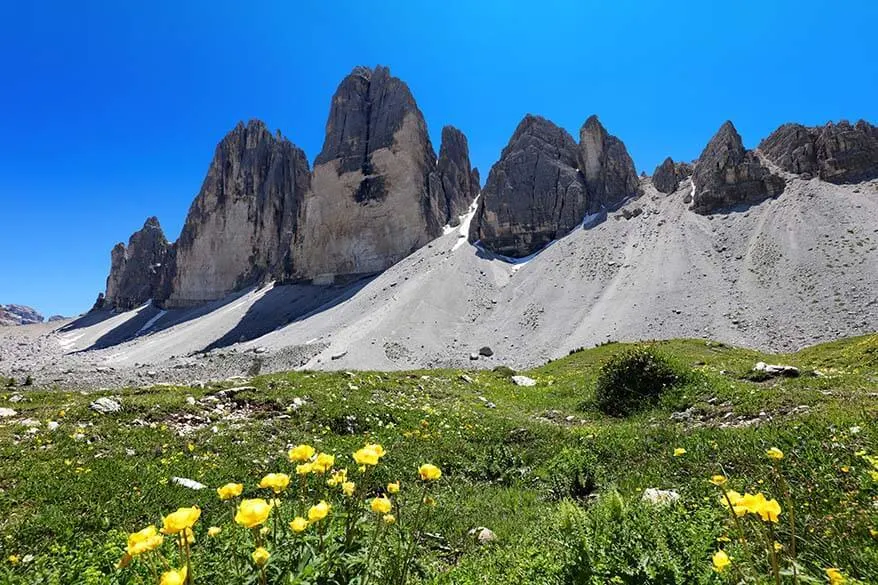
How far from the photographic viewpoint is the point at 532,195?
95688mm

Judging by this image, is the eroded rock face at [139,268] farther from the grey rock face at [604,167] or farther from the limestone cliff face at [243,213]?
the grey rock face at [604,167]

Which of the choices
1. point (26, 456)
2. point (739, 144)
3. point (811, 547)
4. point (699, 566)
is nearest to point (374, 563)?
point (699, 566)

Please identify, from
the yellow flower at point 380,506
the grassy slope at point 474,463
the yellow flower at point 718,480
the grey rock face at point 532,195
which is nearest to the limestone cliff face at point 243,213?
the grey rock face at point 532,195

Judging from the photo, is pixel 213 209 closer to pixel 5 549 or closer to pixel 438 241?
pixel 438 241

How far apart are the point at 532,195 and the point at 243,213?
95075 millimetres

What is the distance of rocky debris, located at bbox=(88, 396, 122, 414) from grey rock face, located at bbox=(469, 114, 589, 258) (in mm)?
85452

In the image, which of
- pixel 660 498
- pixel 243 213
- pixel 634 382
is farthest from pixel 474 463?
pixel 243 213

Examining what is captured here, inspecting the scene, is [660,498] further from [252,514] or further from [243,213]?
[243,213]

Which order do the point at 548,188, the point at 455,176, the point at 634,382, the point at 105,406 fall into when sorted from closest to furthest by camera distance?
the point at 105,406 < the point at 634,382 < the point at 548,188 < the point at 455,176

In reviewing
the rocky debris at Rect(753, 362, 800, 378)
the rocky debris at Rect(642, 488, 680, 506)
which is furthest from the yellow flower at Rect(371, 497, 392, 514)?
the rocky debris at Rect(753, 362, 800, 378)

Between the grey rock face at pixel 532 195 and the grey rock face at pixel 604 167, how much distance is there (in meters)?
2.27

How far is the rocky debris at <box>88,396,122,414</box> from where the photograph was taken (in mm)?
11754

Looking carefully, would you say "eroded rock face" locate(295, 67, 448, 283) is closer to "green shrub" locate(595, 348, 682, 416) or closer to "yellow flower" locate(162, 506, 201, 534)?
"green shrub" locate(595, 348, 682, 416)

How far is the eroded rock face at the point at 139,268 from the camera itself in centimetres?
17362
